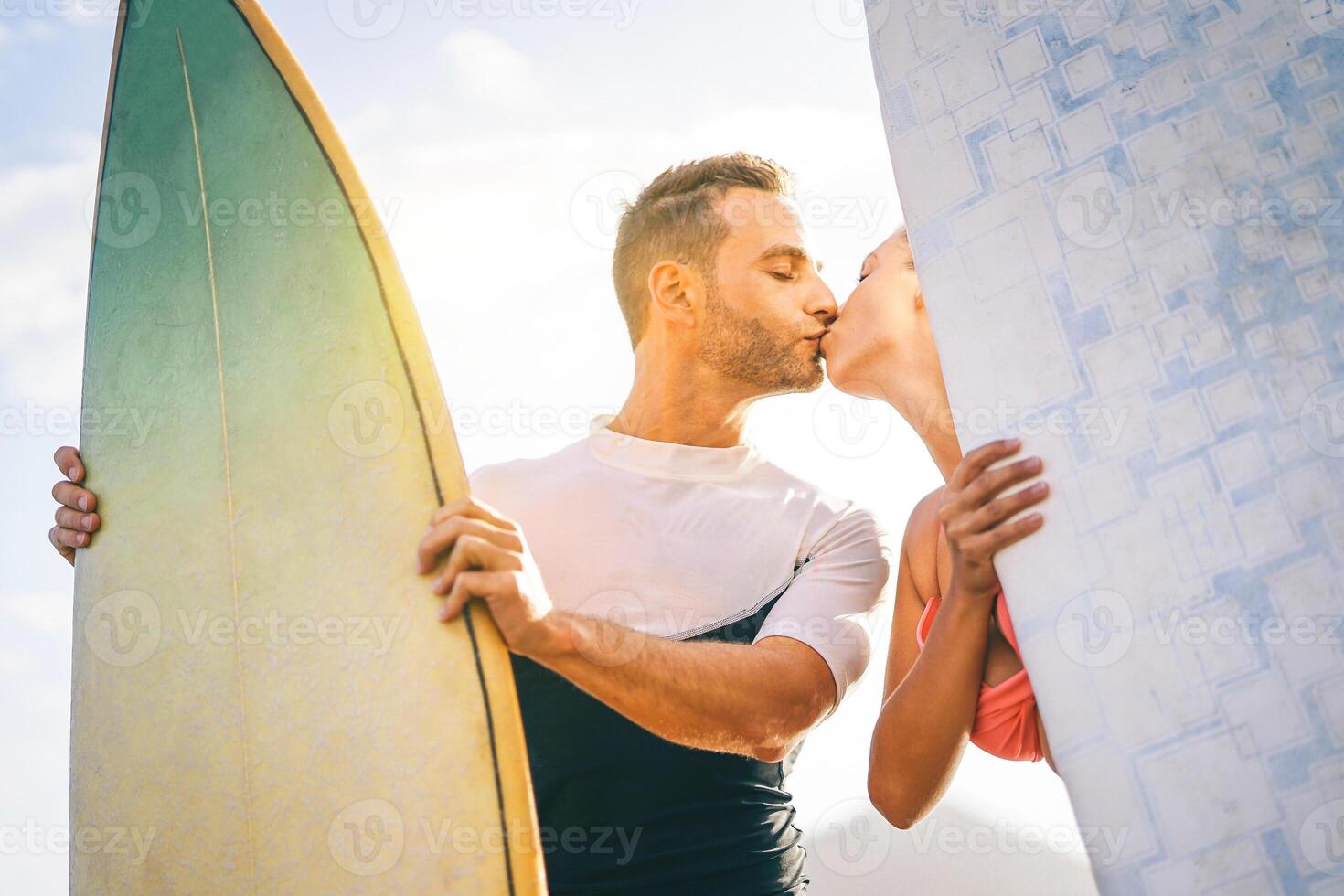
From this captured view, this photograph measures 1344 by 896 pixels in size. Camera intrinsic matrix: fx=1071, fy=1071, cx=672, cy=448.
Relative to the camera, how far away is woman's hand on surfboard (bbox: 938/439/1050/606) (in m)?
1.40

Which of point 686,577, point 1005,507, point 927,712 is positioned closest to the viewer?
point 1005,507

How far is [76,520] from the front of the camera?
1.87 metres

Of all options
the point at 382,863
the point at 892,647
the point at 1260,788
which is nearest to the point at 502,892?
the point at 382,863

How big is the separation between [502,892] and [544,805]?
44 cm
